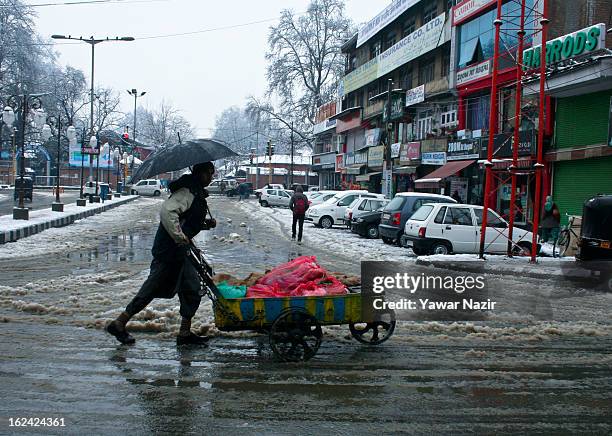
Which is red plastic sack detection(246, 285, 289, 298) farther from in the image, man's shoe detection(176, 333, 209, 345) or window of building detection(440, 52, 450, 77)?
window of building detection(440, 52, 450, 77)

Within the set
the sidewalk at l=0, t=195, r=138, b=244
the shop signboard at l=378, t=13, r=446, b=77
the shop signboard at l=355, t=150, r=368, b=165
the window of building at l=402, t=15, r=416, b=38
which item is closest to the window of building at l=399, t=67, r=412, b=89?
the shop signboard at l=378, t=13, r=446, b=77

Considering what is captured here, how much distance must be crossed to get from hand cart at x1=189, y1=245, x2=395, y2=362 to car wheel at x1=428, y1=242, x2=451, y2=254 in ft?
33.7

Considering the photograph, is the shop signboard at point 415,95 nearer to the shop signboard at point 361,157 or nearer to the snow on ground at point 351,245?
the shop signboard at point 361,157

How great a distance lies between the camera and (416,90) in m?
36.0

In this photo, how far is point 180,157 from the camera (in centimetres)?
655

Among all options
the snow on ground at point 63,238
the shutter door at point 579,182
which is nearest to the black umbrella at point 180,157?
the snow on ground at point 63,238

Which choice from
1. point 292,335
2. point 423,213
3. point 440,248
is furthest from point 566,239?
point 292,335

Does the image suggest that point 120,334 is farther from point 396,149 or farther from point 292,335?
point 396,149

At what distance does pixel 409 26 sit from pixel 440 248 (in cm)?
2969

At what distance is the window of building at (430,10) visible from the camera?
3712cm

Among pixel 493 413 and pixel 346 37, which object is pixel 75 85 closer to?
pixel 346 37

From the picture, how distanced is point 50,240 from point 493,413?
15455 millimetres

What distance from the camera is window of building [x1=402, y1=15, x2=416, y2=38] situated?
41106mm

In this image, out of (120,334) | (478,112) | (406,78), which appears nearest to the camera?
(120,334)
